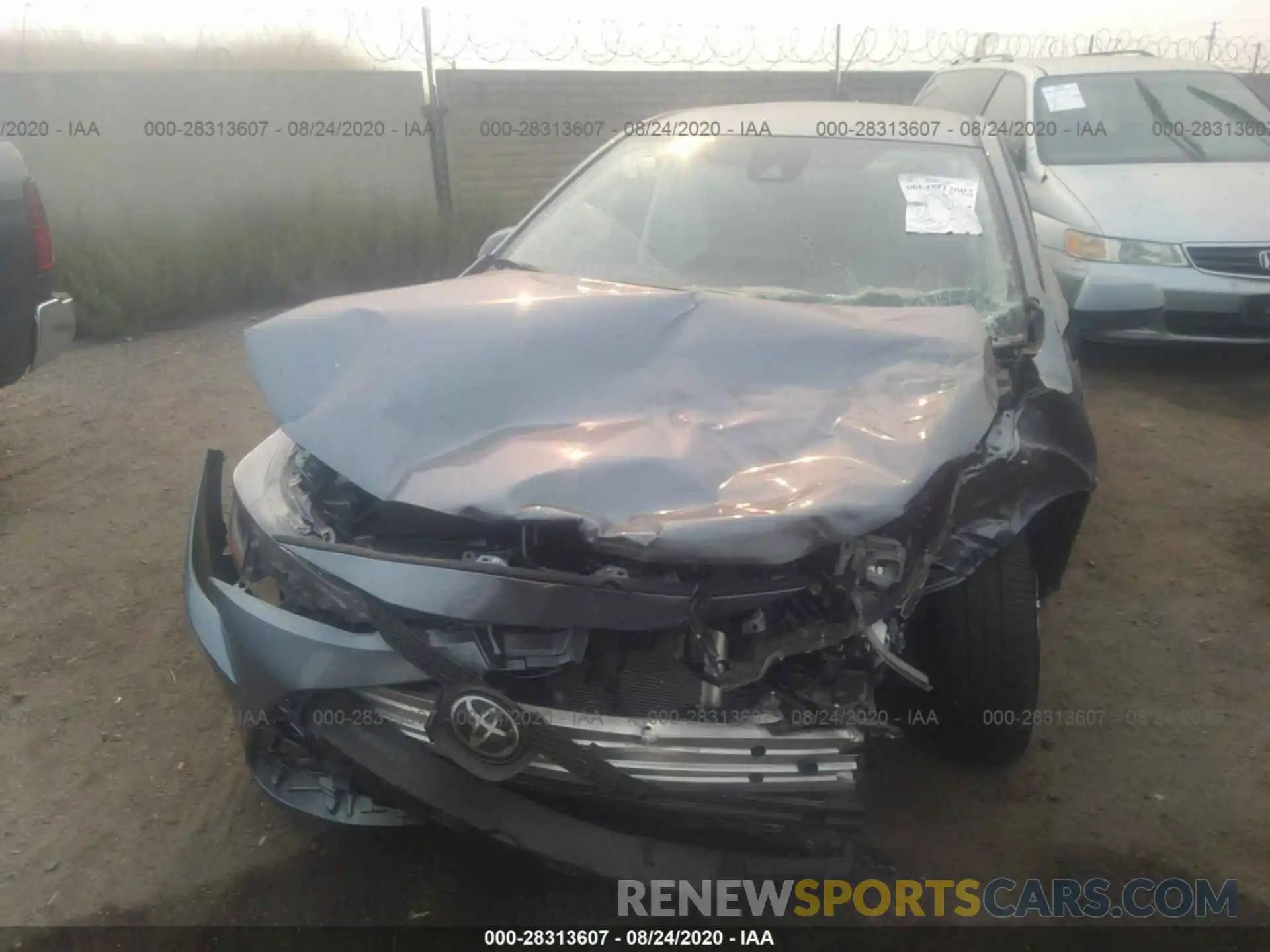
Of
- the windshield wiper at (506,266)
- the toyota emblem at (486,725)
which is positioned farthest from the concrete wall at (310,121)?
the toyota emblem at (486,725)

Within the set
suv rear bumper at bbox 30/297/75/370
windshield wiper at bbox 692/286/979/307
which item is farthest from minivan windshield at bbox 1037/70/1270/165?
suv rear bumper at bbox 30/297/75/370

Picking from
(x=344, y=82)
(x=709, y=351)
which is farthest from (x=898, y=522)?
(x=344, y=82)

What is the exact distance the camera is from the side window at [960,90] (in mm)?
6664

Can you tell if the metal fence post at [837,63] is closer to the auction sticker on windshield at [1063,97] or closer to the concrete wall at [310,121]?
the concrete wall at [310,121]

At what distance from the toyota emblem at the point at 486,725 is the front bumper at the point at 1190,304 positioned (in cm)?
413

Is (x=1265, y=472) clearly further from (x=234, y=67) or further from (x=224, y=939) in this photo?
(x=234, y=67)

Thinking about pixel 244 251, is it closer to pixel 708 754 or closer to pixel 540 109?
pixel 540 109

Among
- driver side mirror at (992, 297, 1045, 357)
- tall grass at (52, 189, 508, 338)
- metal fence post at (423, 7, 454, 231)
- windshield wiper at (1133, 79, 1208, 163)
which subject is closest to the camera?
driver side mirror at (992, 297, 1045, 357)

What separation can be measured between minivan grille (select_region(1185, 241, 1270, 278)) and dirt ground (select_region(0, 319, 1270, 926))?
3.58ft

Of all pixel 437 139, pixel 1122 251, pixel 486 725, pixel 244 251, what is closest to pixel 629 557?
pixel 486 725

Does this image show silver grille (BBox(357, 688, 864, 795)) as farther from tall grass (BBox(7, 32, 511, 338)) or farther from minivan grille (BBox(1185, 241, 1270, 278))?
tall grass (BBox(7, 32, 511, 338))

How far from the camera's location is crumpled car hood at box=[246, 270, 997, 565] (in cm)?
175

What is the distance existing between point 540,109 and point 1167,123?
17.5ft

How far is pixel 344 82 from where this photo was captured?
27.3 ft
